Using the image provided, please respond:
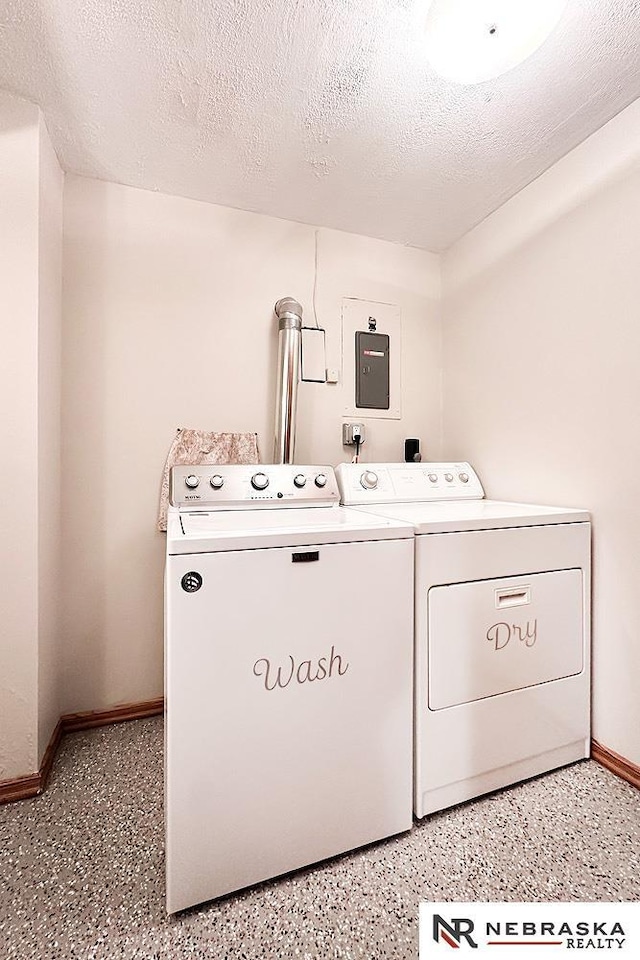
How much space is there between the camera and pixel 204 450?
1.99 m

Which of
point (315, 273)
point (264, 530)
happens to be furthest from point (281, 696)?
point (315, 273)

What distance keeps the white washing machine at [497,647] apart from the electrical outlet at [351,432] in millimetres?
709

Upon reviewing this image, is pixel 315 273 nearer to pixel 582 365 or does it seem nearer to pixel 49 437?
pixel 582 365

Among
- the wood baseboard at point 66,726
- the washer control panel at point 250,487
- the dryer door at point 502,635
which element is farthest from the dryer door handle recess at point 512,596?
the wood baseboard at point 66,726

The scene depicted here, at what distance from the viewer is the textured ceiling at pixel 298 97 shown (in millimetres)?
1170

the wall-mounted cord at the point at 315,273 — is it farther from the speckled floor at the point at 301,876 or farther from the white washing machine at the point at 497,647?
the speckled floor at the point at 301,876

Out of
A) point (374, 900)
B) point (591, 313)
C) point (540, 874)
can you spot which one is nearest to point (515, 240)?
point (591, 313)

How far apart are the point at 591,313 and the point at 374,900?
74.9 inches

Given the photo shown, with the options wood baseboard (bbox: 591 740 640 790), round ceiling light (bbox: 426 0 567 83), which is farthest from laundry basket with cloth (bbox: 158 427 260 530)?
wood baseboard (bbox: 591 740 640 790)

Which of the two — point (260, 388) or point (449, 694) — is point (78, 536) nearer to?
point (260, 388)

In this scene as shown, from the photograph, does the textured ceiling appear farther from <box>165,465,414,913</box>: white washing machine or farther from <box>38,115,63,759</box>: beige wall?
<box>165,465,414,913</box>: white washing machine

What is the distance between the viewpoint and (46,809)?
1.36 m

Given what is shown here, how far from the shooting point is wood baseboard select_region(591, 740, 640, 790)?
1.43 metres

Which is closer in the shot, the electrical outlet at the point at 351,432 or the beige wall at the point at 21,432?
the beige wall at the point at 21,432
